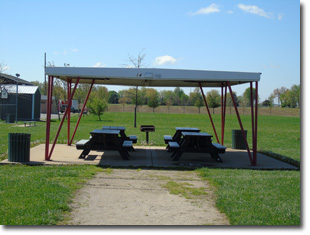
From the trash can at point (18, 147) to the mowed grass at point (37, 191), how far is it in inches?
21.3

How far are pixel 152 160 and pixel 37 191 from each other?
4470mm

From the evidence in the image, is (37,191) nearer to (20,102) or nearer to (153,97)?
(20,102)

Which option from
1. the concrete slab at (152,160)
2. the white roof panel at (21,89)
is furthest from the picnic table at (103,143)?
the white roof panel at (21,89)

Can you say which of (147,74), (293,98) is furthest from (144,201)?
(293,98)

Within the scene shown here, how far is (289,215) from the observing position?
17.1ft

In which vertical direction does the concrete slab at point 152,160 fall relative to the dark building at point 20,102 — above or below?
below

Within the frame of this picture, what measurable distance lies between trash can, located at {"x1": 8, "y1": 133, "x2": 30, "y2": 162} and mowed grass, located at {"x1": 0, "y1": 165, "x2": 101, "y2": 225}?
54 centimetres

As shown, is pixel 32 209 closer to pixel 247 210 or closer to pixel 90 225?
pixel 90 225

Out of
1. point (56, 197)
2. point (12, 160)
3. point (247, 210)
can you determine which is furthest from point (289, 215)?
point (12, 160)

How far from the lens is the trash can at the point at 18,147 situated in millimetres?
9219

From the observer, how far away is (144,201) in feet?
19.8

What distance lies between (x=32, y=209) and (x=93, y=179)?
2.43 meters

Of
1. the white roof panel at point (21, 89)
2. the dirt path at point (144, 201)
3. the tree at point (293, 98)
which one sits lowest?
the dirt path at point (144, 201)

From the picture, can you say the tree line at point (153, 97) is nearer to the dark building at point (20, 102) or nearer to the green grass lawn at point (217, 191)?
the dark building at point (20, 102)
